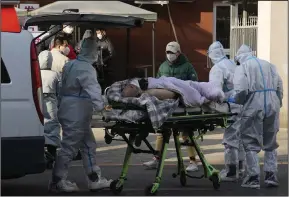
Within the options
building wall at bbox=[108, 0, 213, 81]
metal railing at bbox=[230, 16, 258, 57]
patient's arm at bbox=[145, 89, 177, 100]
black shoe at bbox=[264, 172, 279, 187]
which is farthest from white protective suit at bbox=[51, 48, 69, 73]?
building wall at bbox=[108, 0, 213, 81]

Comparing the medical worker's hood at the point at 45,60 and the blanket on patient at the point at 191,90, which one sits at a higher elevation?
the medical worker's hood at the point at 45,60

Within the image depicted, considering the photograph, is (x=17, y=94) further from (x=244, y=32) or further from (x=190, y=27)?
(x=190, y=27)

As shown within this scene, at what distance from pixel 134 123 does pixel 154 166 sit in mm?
2413

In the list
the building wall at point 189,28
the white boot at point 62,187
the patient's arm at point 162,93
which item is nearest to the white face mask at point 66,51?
the white boot at point 62,187

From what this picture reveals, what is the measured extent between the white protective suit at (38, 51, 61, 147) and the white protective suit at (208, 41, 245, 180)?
8.11 feet

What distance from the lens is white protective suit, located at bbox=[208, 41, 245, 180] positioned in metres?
9.16

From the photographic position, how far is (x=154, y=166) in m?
10.2

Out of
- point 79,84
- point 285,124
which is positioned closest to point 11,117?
point 79,84

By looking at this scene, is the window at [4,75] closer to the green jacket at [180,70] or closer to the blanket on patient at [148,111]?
the blanket on patient at [148,111]

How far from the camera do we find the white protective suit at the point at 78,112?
26.4 feet

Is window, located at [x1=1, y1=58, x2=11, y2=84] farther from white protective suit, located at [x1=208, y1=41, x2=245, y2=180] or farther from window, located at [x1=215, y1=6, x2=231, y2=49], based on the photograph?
window, located at [x1=215, y1=6, x2=231, y2=49]

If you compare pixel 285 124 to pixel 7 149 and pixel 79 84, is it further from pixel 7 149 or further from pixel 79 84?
pixel 7 149

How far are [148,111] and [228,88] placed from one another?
203cm

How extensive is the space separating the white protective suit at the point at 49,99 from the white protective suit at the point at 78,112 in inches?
75.7
